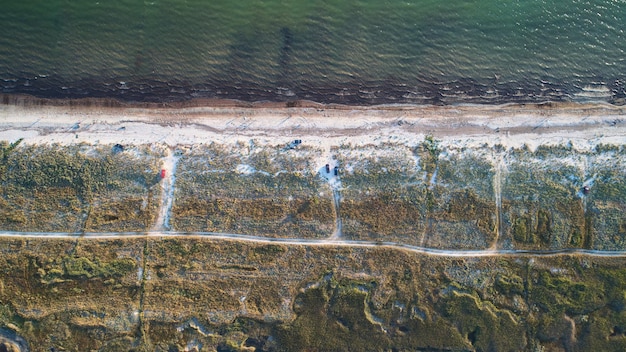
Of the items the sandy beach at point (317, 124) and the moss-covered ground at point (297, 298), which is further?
the sandy beach at point (317, 124)

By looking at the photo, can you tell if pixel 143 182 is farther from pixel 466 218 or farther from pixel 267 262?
pixel 466 218

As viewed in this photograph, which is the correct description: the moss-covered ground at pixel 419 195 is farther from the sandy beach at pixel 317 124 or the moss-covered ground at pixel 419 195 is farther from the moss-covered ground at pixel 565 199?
the moss-covered ground at pixel 565 199

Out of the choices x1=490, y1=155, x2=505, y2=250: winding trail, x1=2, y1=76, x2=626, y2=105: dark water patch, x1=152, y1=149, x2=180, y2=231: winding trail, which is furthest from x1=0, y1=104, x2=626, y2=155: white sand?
x1=490, y1=155, x2=505, y2=250: winding trail

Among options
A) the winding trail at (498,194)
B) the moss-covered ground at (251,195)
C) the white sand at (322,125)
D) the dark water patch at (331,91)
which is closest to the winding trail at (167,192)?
the moss-covered ground at (251,195)

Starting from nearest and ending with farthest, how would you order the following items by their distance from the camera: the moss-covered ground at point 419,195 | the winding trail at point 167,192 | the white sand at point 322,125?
the winding trail at point 167,192, the moss-covered ground at point 419,195, the white sand at point 322,125

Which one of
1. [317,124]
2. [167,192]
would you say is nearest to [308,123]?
[317,124]

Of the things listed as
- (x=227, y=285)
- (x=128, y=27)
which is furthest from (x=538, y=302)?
(x=128, y=27)

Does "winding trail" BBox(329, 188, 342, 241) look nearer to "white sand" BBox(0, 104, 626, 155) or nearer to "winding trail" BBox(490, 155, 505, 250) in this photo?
"white sand" BBox(0, 104, 626, 155)

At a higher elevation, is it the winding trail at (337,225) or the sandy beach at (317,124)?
the sandy beach at (317,124)
